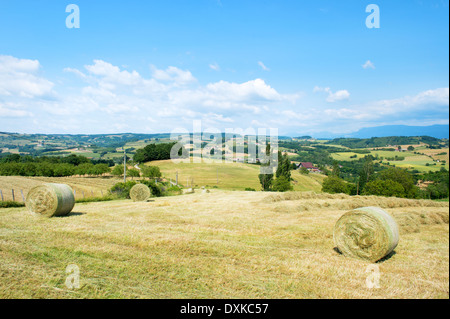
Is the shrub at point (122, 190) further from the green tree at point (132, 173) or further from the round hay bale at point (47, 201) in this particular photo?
the green tree at point (132, 173)

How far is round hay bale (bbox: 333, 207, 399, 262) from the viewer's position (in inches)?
302

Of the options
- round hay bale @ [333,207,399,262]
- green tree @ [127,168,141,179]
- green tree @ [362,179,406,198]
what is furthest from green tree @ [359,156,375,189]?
round hay bale @ [333,207,399,262]

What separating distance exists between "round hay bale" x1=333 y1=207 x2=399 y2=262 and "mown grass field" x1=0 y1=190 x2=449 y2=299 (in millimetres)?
379

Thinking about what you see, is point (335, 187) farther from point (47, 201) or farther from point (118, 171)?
point (118, 171)

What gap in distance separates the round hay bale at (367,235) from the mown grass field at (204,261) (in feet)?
1.24

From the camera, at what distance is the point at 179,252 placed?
775 centimetres

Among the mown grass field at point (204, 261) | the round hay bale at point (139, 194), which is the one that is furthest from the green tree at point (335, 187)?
the mown grass field at point (204, 261)

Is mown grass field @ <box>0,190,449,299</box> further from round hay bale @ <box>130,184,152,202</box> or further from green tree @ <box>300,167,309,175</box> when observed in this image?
green tree @ <box>300,167,309,175</box>

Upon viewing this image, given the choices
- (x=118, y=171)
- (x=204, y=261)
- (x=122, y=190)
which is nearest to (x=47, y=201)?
(x=204, y=261)

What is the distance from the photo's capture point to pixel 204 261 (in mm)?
7043

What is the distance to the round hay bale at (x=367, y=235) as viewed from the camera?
7.67 m
